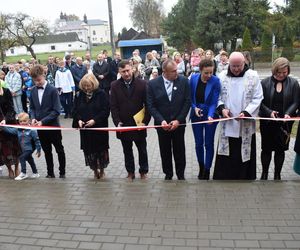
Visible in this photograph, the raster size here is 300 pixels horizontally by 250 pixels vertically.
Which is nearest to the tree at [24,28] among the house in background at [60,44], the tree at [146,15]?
the tree at [146,15]

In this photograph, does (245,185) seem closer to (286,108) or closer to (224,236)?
(286,108)

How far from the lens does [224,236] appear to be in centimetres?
415

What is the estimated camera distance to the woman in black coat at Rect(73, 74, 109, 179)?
6090 mm

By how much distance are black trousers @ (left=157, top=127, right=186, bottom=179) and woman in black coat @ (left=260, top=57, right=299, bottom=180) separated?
1203 mm

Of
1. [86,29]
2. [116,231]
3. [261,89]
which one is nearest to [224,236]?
[116,231]

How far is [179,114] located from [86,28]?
14303cm

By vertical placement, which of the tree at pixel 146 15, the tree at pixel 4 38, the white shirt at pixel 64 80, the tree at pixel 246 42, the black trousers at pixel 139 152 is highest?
the tree at pixel 146 15

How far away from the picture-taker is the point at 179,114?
19.3ft

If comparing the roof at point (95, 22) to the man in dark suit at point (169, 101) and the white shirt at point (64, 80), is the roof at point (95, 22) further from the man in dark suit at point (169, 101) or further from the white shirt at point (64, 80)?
the man in dark suit at point (169, 101)

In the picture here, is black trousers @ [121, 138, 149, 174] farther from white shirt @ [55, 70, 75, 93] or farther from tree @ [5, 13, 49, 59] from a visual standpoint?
tree @ [5, 13, 49, 59]

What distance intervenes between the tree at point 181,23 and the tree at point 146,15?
87.5 feet

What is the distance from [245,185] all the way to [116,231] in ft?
7.00

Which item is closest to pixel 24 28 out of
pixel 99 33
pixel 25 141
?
pixel 25 141

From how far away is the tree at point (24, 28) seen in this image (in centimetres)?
5695
